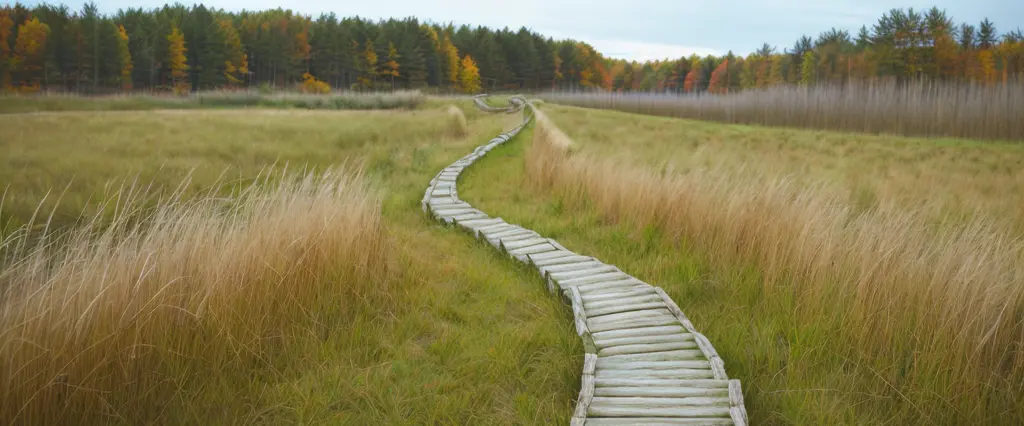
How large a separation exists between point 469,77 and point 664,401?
73234 mm

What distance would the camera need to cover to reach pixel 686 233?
18.0 feet

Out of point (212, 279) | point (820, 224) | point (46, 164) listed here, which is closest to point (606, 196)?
point (820, 224)

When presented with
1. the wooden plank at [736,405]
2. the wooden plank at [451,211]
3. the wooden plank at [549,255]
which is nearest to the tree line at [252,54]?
the wooden plank at [451,211]

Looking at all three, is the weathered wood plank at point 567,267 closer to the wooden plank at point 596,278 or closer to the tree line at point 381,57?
the wooden plank at point 596,278

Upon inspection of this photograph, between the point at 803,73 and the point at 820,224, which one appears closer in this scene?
the point at 820,224

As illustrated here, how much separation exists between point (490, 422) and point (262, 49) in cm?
6244

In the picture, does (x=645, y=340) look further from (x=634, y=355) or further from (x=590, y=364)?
(x=590, y=364)

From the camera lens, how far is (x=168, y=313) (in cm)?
309

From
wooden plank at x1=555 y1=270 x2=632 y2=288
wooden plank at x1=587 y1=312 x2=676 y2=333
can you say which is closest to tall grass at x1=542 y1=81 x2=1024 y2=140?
wooden plank at x1=555 y1=270 x2=632 y2=288

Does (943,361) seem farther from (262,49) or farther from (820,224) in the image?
(262,49)

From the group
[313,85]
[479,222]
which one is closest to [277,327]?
[479,222]

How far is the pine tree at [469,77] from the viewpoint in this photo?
241ft

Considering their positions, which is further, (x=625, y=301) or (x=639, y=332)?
(x=625, y=301)

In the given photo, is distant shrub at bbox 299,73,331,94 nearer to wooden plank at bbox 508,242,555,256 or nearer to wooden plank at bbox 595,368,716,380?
wooden plank at bbox 508,242,555,256
